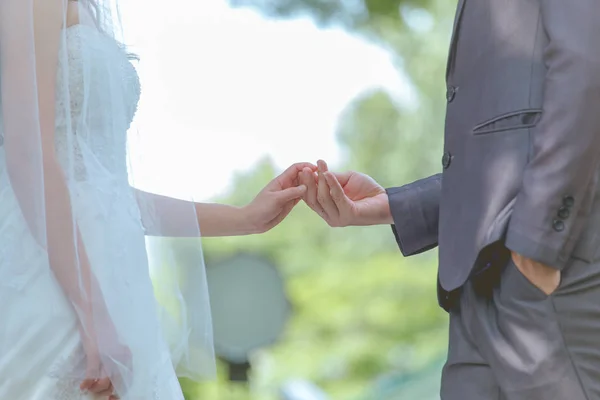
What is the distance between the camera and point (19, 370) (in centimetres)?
105

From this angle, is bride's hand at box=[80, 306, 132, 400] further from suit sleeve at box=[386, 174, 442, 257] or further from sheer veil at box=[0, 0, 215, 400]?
suit sleeve at box=[386, 174, 442, 257]

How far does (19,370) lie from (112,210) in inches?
10.0

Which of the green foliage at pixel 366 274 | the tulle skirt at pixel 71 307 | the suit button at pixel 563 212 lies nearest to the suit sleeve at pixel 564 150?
the suit button at pixel 563 212

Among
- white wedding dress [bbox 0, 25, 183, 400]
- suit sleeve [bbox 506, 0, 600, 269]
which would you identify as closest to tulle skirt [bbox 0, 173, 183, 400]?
white wedding dress [bbox 0, 25, 183, 400]

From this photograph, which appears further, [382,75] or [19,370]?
[382,75]

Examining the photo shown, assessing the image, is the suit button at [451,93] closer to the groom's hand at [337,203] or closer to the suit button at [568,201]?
the suit button at [568,201]

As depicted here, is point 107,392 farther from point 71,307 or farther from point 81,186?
point 81,186

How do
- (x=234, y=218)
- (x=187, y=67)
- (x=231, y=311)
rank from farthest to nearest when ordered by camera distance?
(x=231, y=311)
(x=187, y=67)
(x=234, y=218)

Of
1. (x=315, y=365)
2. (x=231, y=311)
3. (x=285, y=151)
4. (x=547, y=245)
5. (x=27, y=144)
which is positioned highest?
(x=27, y=144)

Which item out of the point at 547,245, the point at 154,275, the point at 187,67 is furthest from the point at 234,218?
the point at 187,67

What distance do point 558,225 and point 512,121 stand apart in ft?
0.55

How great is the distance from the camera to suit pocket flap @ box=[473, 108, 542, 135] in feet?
3.55

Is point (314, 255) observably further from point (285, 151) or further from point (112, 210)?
point (112, 210)

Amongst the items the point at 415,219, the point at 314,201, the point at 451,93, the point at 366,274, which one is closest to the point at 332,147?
the point at 366,274
